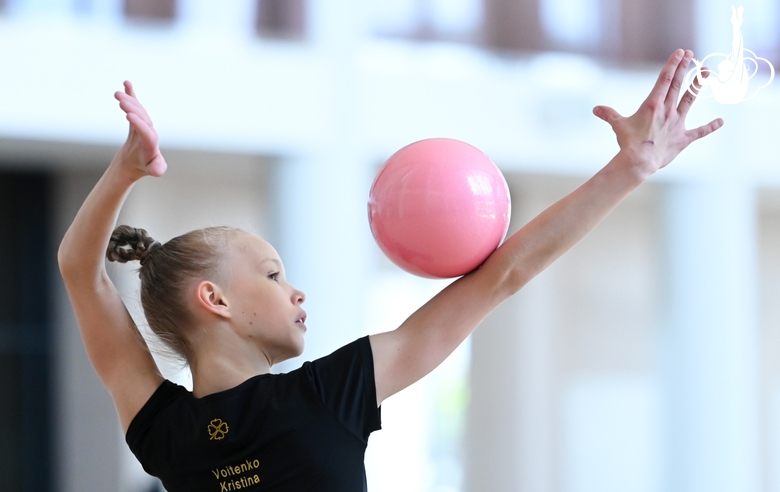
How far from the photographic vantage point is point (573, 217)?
1.13 metres

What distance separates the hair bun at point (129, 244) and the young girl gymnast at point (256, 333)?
41mm

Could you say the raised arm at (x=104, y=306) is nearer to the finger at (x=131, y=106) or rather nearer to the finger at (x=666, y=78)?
the finger at (x=131, y=106)

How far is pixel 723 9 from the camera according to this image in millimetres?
4750

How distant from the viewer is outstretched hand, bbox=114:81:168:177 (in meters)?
1.05

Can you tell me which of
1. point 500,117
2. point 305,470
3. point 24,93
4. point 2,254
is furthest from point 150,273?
point 2,254

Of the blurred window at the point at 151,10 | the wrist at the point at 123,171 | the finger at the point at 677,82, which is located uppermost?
the blurred window at the point at 151,10

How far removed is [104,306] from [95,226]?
0.42ft

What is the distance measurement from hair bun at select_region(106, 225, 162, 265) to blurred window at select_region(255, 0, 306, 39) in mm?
2752

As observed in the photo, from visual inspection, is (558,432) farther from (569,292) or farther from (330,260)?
(330,260)

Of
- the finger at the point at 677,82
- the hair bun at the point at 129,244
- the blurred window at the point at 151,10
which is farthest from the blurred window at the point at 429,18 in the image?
the finger at the point at 677,82

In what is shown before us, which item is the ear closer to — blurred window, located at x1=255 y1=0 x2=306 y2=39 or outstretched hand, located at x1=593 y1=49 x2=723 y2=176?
outstretched hand, located at x1=593 y1=49 x2=723 y2=176

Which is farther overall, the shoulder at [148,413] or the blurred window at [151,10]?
the blurred window at [151,10]

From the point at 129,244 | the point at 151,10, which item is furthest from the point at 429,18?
the point at 129,244

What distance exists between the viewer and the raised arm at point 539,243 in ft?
3.67
